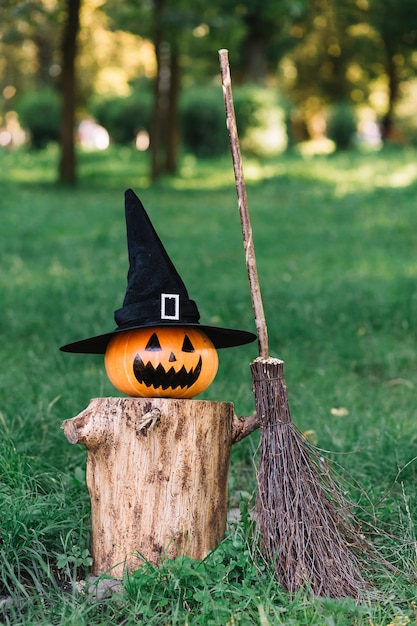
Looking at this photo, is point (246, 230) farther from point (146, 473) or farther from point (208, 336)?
point (146, 473)

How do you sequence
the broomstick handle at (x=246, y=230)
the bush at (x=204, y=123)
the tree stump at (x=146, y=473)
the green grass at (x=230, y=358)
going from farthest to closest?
1. the bush at (x=204, y=123)
2. the broomstick handle at (x=246, y=230)
3. the tree stump at (x=146, y=473)
4. the green grass at (x=230, y=358)

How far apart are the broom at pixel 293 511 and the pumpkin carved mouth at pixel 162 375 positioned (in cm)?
26

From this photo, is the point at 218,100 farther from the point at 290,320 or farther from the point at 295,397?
the point at 295,397

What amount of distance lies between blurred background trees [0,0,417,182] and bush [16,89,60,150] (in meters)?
0.03

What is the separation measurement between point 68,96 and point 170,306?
1303cm

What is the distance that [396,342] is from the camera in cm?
635

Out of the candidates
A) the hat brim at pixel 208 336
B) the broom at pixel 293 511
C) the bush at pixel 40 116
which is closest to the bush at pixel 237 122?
the bush at pixel 40 116

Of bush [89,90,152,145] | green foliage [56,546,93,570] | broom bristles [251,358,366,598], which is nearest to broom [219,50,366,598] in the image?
broom bristles [251,358,366,598]

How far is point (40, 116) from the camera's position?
22.2 metres

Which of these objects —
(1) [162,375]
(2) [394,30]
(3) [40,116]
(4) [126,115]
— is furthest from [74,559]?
(2) [394,30]

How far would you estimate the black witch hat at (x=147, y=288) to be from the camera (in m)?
Result: 3.28

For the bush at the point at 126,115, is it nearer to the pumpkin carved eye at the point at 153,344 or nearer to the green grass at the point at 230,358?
the green grass at the point at 230,358

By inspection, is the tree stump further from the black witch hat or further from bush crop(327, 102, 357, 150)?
bush crop(327, 102, 357, 150)

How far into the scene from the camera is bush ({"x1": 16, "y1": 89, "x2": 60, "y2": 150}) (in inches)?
868
